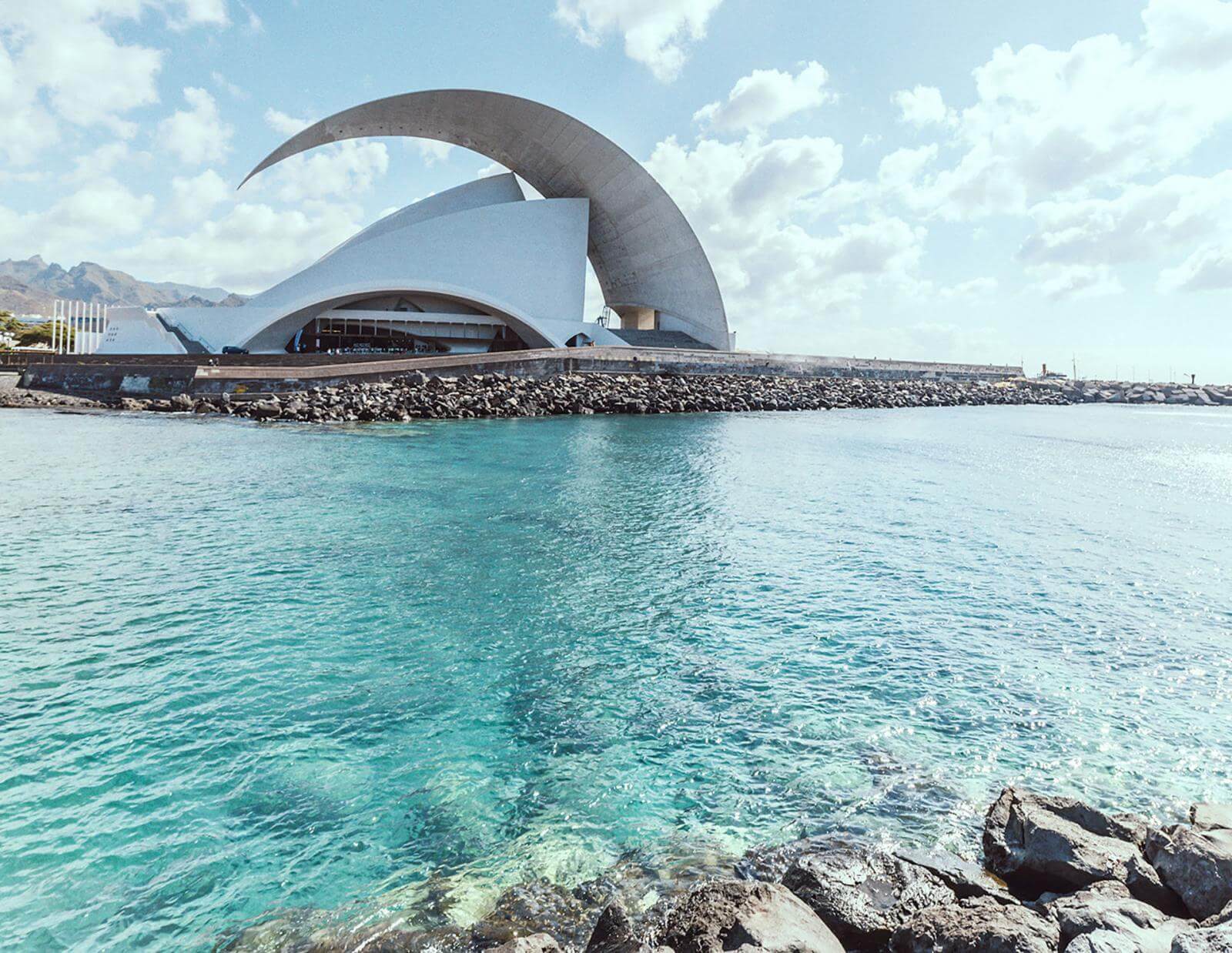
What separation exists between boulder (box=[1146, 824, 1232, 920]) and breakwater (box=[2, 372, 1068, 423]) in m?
19.2

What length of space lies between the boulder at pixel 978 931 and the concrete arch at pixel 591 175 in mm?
40225

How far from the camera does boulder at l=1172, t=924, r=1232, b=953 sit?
74.5 inches

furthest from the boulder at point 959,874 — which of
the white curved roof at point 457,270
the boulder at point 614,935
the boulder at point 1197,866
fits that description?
the white curved roof at point 457,270

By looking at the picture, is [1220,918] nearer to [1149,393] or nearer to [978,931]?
[978,931]

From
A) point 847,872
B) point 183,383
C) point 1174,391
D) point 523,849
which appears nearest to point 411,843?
point 523,849

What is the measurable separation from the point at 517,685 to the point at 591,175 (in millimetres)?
40171

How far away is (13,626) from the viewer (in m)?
5.12

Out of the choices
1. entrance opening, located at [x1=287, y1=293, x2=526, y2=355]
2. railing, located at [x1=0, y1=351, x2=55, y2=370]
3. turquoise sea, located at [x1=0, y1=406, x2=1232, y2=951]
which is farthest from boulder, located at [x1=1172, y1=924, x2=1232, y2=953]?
entrance opening, located at [x1=287, y1=293, x2=526, y2=355]

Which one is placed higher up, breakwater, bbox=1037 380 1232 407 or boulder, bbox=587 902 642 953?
breakwater, bbox=1037 380 1232 407

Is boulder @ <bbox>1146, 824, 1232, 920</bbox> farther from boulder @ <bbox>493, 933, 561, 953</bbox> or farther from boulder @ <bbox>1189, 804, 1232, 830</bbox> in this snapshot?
boulder @ <bbox>493, 933, 561, 953</bbox>

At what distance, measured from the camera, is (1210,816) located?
120 inches

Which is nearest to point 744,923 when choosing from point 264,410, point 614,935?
point 614,935

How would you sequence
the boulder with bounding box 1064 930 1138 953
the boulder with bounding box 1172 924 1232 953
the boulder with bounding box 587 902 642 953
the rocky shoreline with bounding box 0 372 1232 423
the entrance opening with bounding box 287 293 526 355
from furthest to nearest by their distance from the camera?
the entrance opening with bounding box 287 293 526 355 < the rocky shoreline with bounding box 0 372 1232 423 < the boulder with bounding box 587 902 642 953 < the boulder with bounding box 1064 930 1138 953 < the boulder with bounding box 1172 924 1232 953

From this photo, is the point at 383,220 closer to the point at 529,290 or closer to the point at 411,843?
the point at 529,290
